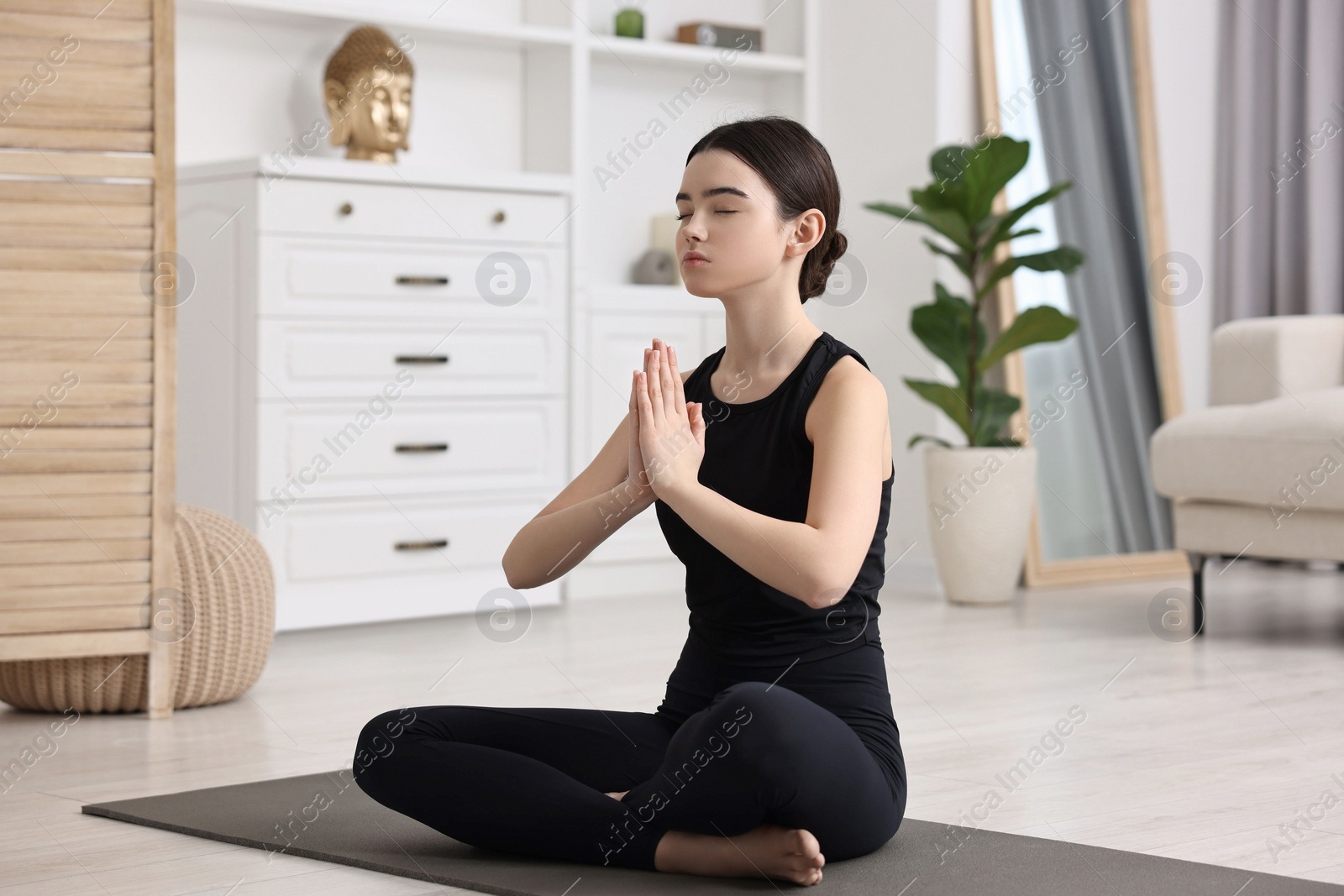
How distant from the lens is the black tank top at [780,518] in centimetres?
183

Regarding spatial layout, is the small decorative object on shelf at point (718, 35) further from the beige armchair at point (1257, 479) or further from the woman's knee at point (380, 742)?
the woman's knee at point (380, 742)

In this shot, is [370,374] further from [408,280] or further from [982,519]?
[982,519]

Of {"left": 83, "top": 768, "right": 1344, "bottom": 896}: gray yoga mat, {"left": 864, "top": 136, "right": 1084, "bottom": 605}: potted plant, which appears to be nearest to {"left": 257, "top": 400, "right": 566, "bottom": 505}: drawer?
{"left": 864, "top": 136, "right": 1084, "bottom": 605}: potted plant

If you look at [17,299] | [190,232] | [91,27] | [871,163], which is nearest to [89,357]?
[17,299]

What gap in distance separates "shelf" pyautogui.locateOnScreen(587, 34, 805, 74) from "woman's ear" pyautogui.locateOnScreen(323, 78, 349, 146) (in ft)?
2.72

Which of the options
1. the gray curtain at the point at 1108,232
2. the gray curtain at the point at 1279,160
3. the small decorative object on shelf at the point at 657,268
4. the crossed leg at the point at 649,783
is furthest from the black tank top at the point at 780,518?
the gray curtain at the point at 1279,160

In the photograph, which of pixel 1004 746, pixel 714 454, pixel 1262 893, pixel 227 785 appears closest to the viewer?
pixel 1262 893

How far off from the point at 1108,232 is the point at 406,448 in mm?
2508

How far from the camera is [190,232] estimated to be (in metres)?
4.10

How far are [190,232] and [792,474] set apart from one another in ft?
8.84

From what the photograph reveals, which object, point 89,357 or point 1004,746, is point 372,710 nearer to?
point 89,357

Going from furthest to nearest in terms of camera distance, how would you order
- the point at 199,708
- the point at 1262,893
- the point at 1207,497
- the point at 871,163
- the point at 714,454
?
the point at 871,163 → the point at 1207,497 → the point at 199,708 → the point at 714,454 → the point at 1262,893

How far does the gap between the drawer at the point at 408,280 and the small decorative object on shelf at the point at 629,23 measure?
94 cm

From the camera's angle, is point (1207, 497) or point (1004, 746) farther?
point (1207, 497)
